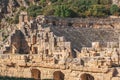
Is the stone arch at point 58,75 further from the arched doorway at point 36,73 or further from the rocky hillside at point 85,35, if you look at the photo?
the rocky hillside at point 85,35

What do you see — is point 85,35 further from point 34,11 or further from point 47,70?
point 34,11

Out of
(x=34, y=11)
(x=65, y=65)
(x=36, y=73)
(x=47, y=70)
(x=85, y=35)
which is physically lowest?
(x=85, y=35)

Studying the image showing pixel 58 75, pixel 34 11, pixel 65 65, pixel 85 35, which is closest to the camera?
pixel 65 65

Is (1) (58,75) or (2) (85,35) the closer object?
(1) (58,75)

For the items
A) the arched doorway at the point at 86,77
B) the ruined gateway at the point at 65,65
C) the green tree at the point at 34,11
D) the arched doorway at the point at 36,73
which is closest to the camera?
the ruined gateway at the point at 65,65

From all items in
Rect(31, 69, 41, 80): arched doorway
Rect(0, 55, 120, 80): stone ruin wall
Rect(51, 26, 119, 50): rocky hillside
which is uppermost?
Rect(0, 55, 120, 80): stone ruin wall

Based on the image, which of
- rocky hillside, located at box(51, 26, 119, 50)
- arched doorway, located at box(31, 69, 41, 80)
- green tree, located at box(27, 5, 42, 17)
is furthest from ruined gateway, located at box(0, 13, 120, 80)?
green tree, located at box(27, 5, 42, 17)

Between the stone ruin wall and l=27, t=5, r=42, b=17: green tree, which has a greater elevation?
the stone ruin wall

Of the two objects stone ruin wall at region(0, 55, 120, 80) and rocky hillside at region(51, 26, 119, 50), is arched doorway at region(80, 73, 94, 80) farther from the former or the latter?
rocky hillside at region(51, 26, 119, 50)

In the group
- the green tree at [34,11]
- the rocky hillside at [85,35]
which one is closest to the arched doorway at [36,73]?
the rocky hillside at [85,35]

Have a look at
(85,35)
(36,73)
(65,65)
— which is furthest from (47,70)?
(85,35)

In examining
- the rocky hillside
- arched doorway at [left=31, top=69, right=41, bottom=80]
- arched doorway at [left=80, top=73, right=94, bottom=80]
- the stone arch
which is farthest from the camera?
the rocky hillside

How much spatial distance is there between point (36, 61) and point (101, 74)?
599 cm

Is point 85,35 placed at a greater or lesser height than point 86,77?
lesser
